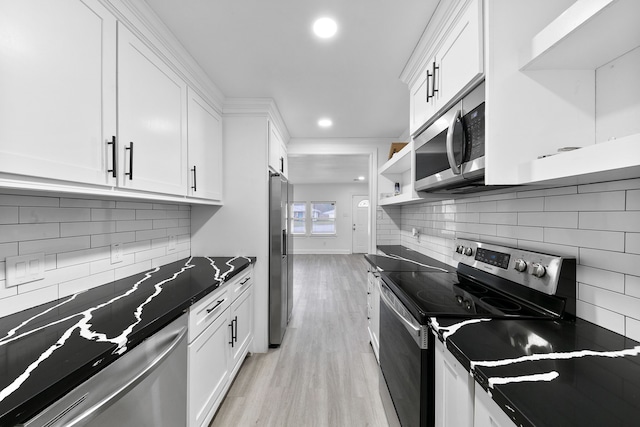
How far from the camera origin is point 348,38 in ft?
5.49

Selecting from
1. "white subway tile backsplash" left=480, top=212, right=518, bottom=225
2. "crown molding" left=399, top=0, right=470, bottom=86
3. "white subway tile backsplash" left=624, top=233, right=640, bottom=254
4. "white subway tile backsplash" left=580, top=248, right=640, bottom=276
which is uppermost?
"crown molding" left=399, top=0, right=470, bottom=86

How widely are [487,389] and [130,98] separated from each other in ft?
6.10

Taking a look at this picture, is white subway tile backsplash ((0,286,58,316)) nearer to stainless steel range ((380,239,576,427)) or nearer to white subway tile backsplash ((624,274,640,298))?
stainless steel range ((380,239,576,427))

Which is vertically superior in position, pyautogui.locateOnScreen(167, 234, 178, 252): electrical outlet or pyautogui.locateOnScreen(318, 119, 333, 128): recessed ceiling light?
pyautogui.locateOnScreen(318, 119, 333, 128): recessed ceiling light

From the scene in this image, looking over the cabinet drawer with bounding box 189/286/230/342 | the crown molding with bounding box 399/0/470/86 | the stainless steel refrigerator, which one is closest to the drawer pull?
the cabinet drawer with bounding box 189/286/230/342

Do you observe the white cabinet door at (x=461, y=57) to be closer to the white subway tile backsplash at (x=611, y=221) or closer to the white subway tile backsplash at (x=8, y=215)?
the white subway tile backsplash at (x=611, y=221)

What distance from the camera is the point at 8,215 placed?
114 cm

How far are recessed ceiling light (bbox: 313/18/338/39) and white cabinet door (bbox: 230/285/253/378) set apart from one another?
1.96 m

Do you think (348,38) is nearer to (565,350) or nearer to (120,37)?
(120,37)

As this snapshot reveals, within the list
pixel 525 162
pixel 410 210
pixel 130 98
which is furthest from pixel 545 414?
pixel 410 210

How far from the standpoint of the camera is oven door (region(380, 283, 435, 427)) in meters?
1.12

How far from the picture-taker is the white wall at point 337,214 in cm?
934

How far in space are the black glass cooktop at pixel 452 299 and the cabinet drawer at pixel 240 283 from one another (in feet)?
3.74

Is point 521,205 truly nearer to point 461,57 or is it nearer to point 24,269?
point 461,57
